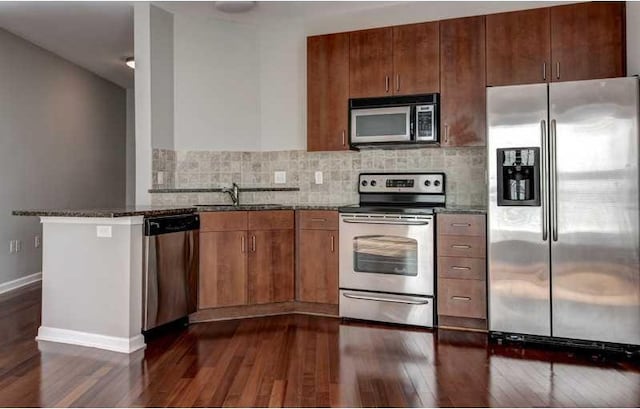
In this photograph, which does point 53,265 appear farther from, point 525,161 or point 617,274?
point 617,274

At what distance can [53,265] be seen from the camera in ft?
9.98

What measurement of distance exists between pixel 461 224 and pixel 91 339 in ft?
8.49

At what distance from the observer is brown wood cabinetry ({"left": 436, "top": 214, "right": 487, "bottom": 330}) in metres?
3.28

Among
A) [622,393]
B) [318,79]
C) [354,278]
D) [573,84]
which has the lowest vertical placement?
[622,393]

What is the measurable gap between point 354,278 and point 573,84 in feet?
6.54

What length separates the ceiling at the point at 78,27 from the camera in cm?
394

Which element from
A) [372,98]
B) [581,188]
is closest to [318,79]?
[372,98]

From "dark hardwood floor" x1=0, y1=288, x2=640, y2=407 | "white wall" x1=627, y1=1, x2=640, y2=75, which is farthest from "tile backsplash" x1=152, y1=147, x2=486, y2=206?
"dark hardwood floor" x1=0, y1=288, x2=640, y2=407

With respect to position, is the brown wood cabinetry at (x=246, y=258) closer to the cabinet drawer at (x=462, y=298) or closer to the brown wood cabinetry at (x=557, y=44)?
the cabinet drawer at (x=462, y=298)

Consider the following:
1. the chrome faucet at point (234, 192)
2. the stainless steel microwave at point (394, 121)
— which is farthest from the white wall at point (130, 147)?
the stainless steel microwave at point (394, 121)

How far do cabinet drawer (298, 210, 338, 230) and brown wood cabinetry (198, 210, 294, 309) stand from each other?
→ 0.35 feet

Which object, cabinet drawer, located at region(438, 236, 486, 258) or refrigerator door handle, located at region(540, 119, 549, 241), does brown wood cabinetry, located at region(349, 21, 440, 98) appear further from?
cabinet drawer, located at region(438, 236, 486, 258)

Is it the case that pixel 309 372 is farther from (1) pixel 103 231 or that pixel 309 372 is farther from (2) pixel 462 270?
(1) pixel 103 231

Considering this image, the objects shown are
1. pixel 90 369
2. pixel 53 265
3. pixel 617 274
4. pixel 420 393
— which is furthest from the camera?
pixel 53 265
